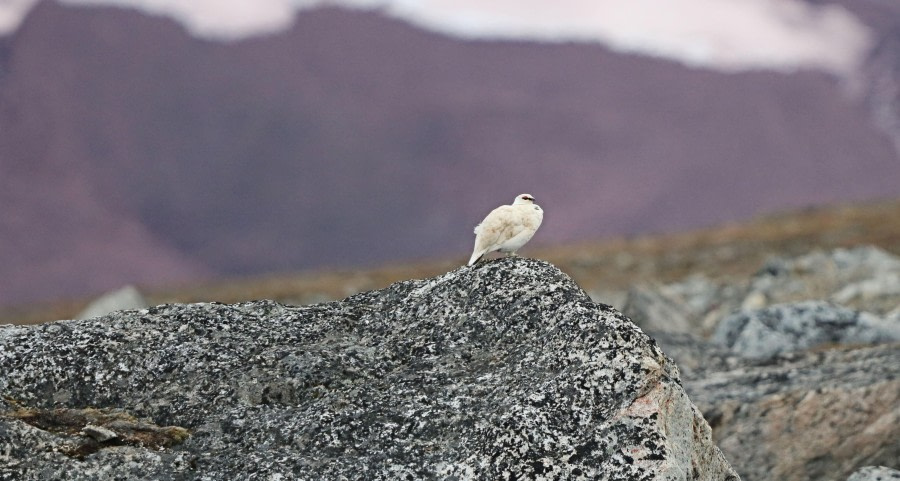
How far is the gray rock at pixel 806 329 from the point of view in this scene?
19469mm

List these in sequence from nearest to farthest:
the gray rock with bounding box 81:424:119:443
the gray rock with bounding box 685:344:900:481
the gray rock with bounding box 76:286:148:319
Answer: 1. the gray rock with bounding box 81:424:119:443
2. the gray rock with bounding box 685:344:900:481
3. the gray rock with bounding box 76:286:148:319

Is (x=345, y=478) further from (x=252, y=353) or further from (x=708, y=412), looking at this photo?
(x=708, y=412)

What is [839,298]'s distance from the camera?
1093 inches

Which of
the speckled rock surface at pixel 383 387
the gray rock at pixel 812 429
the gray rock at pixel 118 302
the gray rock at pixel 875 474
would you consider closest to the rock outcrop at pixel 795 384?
the gray rock at pixel 812 429

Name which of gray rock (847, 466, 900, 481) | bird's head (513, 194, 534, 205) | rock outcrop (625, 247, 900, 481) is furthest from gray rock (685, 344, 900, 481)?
bird's head (513, 194, 534, 205)

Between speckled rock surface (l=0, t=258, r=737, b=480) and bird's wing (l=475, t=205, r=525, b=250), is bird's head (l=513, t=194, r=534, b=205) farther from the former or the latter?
speckled rock surface (l=0, t=258, r=737, b=480)

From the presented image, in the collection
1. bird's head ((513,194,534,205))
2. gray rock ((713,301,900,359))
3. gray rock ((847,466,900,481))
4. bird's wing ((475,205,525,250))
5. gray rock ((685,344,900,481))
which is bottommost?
gray rock ((847,466,900,481))

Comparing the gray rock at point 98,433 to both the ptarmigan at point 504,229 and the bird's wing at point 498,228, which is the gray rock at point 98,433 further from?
the bird's wing at point 498,228

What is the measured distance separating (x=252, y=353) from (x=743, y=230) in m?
121

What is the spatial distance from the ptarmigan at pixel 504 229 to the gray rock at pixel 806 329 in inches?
301

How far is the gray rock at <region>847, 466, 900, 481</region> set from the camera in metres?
13.2

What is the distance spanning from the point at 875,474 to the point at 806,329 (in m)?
6.87

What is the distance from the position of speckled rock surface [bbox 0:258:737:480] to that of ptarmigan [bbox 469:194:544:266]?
1.80 meters

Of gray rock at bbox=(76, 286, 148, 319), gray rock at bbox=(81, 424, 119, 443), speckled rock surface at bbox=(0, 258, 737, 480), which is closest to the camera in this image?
speckled rock surface at bbox=(0, 258, 737, 480)
